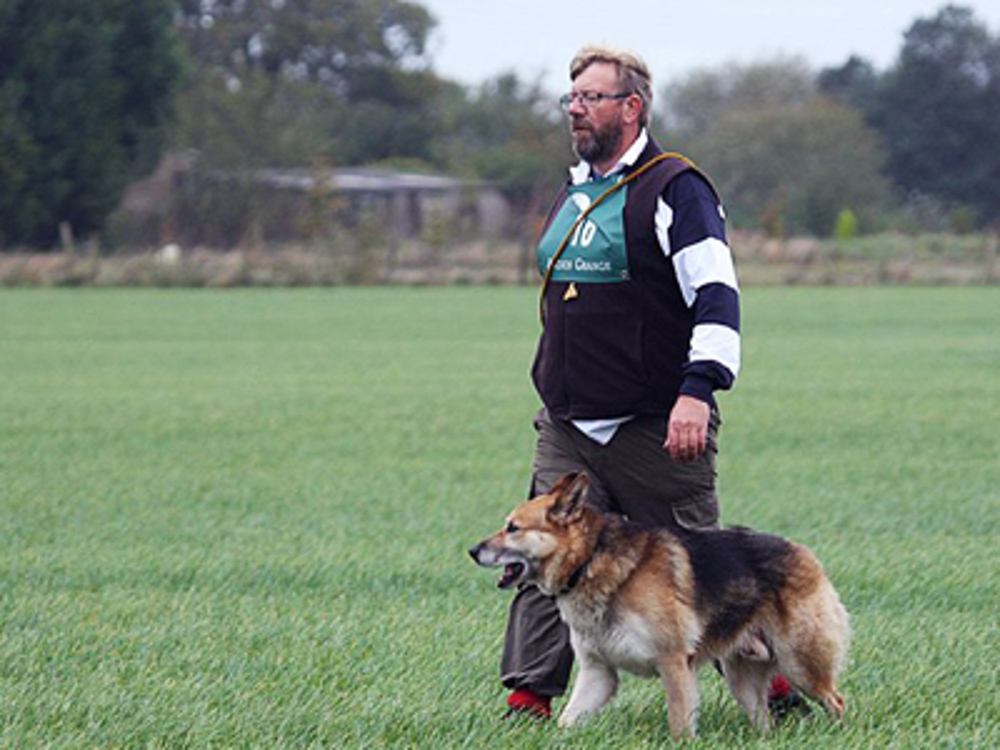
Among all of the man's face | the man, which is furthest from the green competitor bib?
the man's face

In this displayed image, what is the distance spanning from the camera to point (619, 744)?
5.45 m

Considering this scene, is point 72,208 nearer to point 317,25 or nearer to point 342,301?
point 342,301

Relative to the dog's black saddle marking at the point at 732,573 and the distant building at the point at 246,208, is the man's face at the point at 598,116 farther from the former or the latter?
the distant building at the point at 246,208

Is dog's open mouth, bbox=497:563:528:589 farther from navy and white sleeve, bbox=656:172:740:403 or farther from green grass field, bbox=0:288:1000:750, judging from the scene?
navy and white sleeve, bbox=656:172:740:403

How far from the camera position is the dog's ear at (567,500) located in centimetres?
543

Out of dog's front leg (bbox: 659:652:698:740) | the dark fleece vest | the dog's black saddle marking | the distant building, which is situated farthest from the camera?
the distant building

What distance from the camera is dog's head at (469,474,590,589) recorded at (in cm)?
541

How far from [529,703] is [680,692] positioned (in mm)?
800

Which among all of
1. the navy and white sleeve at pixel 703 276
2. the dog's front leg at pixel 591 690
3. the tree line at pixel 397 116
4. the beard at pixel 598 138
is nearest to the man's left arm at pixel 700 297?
the navy and white sleeve at pixel 703 276

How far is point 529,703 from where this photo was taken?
237 inches

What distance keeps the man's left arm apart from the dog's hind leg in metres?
0.72

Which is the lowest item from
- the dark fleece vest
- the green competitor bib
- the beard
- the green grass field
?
the green grass field

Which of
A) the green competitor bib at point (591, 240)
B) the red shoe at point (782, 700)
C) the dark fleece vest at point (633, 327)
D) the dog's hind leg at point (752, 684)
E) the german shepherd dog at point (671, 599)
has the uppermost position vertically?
the green competitor bib at point (591, 240)

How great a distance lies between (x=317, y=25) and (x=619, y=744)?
3359 inches
